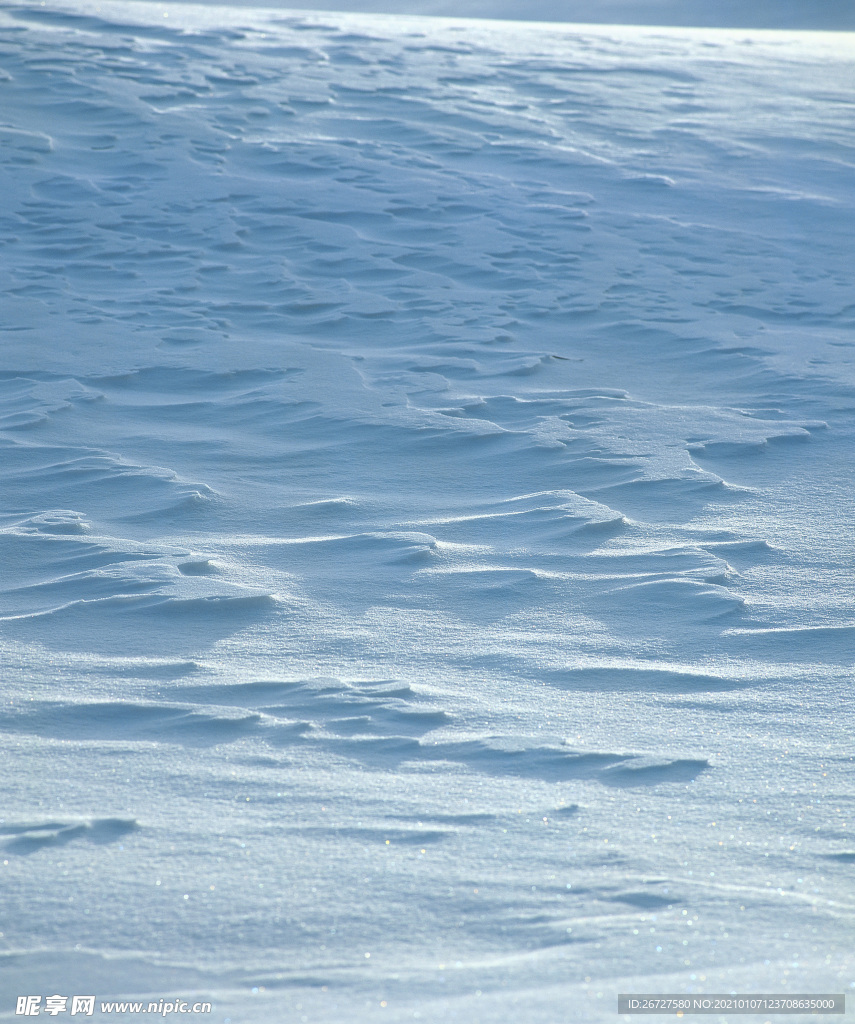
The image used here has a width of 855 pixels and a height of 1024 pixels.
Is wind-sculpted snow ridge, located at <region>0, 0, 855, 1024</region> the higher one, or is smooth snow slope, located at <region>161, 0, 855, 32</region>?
smooth snow slope, located at <region>161, 0, 855, 32</region>

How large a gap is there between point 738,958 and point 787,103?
23.4 ft

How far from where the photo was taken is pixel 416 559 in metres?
2.41

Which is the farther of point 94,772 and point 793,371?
point 793,371

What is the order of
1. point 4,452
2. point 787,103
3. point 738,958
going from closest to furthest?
point 738,958 → point 4,452 → point 787,103

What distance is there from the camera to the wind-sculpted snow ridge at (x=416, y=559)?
1296 mm

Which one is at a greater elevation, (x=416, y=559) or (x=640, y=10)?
(x=640, y=10)

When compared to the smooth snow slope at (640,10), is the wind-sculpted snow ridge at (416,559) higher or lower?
lower

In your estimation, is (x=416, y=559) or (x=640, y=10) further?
(x=640, y=10)

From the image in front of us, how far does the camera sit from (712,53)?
8.43 meters

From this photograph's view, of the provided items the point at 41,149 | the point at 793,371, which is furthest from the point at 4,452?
the point at 41,149

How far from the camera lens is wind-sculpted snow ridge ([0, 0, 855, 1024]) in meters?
1.30

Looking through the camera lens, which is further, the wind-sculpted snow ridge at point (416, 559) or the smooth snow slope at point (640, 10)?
the smooth snow slope at point (640, 10)

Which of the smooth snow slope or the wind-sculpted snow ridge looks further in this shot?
the smooth snow slope

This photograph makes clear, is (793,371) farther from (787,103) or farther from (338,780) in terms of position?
(787,103)
